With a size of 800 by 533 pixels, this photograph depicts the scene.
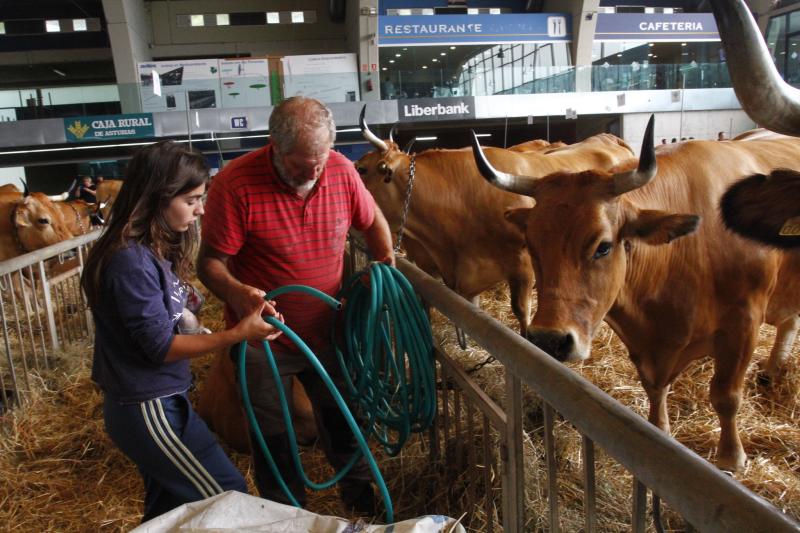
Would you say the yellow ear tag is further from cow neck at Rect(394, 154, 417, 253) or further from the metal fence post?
cow neck at Rect(394, 154, 417, 253)

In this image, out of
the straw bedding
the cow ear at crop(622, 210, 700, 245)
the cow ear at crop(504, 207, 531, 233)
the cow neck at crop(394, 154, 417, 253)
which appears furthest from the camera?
the cow neck at crop(394, 154, 417, 253)

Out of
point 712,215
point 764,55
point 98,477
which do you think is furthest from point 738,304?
point 98,477

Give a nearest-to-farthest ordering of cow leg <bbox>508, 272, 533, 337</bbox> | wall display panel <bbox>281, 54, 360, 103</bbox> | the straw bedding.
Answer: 1. the straw bedding
2. cow leg <bbox>508, 272, 533, 337</bbox>
3. wall display panel <bbox>281, 54, 360, 103</bbox>

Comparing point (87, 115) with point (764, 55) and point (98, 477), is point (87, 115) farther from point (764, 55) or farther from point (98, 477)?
point (764, 55)

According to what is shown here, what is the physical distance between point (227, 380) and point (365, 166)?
2.38 metres

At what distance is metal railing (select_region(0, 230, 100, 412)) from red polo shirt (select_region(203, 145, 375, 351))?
7.53 feet

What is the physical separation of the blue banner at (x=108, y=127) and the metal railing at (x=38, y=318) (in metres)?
14.6

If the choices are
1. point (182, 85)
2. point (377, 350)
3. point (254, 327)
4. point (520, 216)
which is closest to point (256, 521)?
point (254, 327)

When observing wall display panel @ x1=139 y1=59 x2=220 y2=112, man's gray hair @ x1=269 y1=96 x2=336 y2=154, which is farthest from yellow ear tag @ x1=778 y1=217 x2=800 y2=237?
wall display panel @ x1=139 y1=59 x2=220 y2=112

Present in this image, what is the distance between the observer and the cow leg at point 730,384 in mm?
2789

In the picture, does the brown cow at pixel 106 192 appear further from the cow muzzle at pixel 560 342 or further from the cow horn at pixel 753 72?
the cow horn at pixel 753 72

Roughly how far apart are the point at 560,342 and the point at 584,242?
426 mm

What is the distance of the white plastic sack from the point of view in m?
1.58

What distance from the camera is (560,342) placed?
232 centimetres
